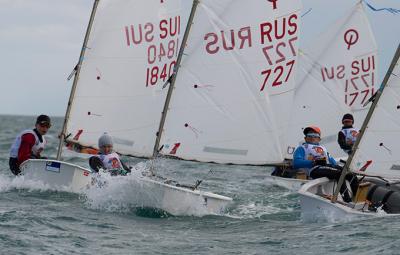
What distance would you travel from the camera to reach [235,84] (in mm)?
14992

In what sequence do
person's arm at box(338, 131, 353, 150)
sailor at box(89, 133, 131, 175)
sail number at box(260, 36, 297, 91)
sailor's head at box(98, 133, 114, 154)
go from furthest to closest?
person's arm at box(338, 131, 353, 150) < sail number at box(260, 36, 297, 91) < sailor's head at box(98, 133, 114, 154) < sailor at box(89, 133, 131, 175)

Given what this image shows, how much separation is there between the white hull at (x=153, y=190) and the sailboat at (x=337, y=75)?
9001 mm

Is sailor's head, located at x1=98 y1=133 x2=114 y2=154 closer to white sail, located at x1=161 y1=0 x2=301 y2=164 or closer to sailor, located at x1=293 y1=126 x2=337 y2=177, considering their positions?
white sail, located at x1=161 y1=0 x2=301 y2=164

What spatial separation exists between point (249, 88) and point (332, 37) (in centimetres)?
837

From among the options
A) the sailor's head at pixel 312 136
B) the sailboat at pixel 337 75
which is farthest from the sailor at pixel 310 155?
the sailboat at pixel 337 75

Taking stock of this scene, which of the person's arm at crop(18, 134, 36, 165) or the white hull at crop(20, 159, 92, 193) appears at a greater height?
the person's arm at crop(18, 134, 36, 165)

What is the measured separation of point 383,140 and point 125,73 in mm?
4832

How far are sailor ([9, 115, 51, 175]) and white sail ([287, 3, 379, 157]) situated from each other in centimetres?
862

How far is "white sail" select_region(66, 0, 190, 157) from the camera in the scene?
1525 centimetres

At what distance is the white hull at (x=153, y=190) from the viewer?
12.9 m

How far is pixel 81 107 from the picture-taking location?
15.6m

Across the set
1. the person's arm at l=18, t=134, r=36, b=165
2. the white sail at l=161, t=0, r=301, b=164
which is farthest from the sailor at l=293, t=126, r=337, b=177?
the person's arm at l=18, t=134, r=36, b=165

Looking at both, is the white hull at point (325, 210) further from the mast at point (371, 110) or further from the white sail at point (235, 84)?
the white sail at point (235, 84)

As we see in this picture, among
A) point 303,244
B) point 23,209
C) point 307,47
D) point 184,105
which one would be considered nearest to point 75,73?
point 184,105
